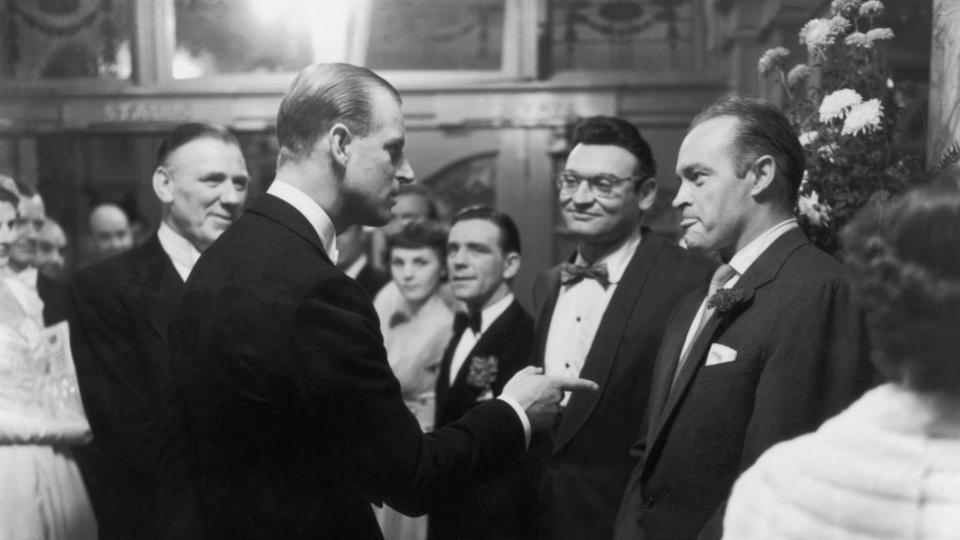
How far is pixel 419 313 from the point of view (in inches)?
166

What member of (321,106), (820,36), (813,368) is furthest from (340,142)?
(820,36)

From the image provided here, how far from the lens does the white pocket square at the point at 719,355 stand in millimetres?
2305

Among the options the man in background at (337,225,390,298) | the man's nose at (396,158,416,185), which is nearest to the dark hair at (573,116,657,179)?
the man's nose at (396,158,416,185)

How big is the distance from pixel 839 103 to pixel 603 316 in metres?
0.88

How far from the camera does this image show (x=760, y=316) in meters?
2.29

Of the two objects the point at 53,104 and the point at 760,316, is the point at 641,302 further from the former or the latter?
the point at 53,104

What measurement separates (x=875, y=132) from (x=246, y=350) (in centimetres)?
175

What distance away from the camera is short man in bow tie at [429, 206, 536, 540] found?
3.29 metres

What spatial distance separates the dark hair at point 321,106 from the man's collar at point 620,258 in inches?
45.5

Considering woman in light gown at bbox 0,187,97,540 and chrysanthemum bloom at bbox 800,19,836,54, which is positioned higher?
chrysanthemum bloom at bbox 800,19,836,54

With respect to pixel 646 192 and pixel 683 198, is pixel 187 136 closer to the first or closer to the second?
pixel 646 192

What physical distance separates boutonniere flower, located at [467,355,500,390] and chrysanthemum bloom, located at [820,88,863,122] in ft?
4.22

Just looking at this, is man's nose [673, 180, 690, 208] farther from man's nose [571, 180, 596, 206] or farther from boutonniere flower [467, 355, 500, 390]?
boutonniere flower [467, 355, 500, 390]

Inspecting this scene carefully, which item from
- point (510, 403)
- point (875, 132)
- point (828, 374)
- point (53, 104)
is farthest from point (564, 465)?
point (53, 104)
